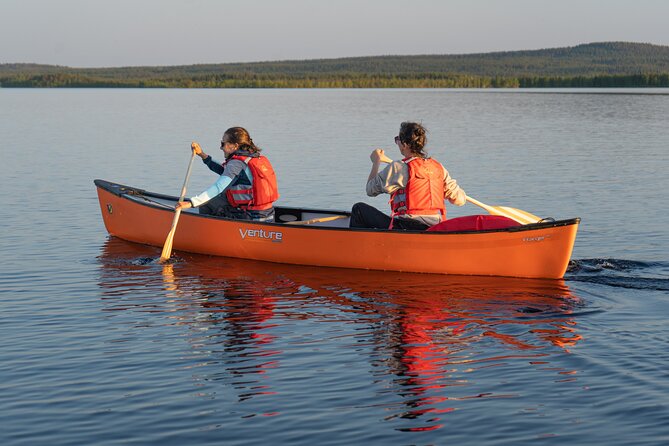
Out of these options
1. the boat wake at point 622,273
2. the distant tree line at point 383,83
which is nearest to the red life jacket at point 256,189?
the boat wake at point 622,273

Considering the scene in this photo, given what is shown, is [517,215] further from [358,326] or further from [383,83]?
[383,83]

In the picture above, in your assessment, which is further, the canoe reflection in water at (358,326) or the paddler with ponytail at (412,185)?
the paddler with ponytail at (412,185)

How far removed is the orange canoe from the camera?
9008 mm

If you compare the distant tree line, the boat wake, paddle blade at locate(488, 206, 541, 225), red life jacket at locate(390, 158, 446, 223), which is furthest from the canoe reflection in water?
the distant tree line

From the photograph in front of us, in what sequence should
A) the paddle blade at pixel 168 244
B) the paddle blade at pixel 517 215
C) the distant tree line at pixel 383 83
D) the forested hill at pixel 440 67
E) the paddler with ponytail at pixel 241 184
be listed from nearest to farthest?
the paddle blade at pixel 517 215 < the paddler with ponytail at pixel 241 184 < the paddle blade at pixel 168 244 < the distant tree line at pixel 383 83 < the forested hill at pixel 440 67

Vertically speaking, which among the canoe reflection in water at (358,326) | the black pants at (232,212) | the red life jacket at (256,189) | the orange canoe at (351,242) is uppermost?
the red life jacket at (256,189)

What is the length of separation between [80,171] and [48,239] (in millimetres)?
7256

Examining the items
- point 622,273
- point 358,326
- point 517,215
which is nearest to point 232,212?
point 517,215

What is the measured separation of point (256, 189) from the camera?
33.9 feet

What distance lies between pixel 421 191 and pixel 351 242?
97cm

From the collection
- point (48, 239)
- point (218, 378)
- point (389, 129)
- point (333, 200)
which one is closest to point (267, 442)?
point (218, 378)

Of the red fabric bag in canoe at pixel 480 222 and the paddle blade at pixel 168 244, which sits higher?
the red fabric bag in canoe at pixel 480 222

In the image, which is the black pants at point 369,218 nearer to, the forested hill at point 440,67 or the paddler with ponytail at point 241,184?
the paddler with ponytail at point 241,184

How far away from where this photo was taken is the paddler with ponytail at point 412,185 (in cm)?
897
